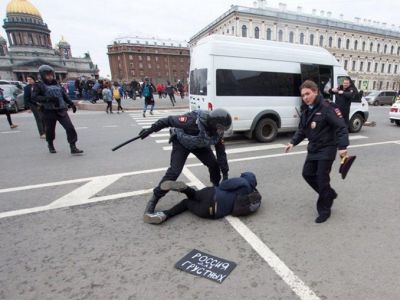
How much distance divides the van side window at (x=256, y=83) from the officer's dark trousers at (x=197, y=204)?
4.17m

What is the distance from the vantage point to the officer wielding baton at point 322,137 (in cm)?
297

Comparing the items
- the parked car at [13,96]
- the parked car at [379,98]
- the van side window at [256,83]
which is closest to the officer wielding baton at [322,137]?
the van side window at [256,83]

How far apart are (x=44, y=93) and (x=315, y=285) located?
686cm

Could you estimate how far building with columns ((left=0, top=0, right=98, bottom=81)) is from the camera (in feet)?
243

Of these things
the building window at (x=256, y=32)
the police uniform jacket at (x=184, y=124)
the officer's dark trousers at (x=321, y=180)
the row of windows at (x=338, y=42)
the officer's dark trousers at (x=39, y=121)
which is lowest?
the officer's dark trousers at (x=321, y=180)

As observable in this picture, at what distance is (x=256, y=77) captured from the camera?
23.7ft

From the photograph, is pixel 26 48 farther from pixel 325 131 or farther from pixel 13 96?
pixel 325 131

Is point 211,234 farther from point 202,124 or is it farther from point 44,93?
point 44,93

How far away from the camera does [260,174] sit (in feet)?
16.5

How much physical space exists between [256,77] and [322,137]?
4589mm

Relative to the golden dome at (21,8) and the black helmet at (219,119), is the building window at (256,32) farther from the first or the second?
the golden dome at (21,8)

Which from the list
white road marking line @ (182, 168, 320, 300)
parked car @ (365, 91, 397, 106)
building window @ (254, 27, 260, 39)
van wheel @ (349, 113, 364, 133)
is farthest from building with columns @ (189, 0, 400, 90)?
white road marking line @ (182, 168, 320, 300)

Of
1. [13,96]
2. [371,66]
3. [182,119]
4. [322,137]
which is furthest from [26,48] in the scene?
[371,66]

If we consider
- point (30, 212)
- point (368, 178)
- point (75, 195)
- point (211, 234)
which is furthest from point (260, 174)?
point (30, 212)
